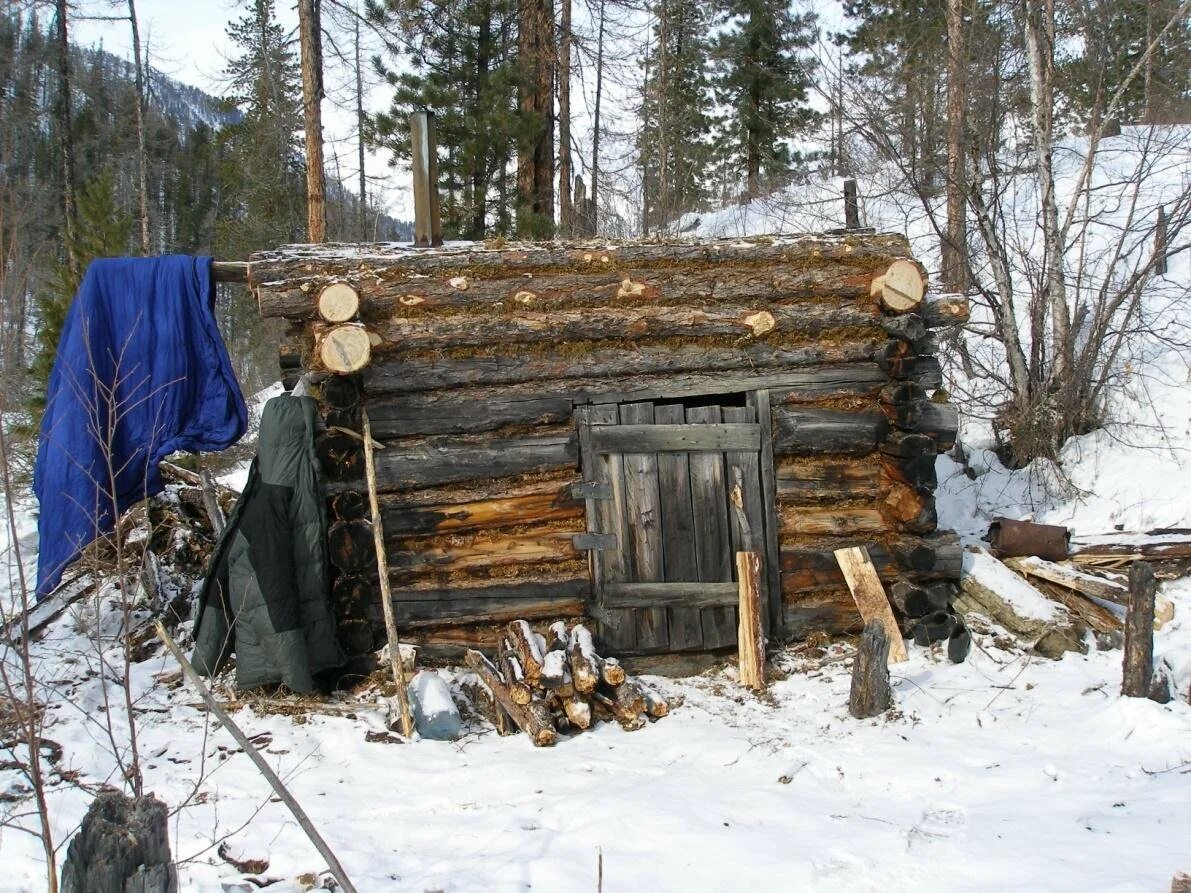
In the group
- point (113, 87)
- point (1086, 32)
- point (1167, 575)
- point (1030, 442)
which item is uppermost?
point (113, 87)

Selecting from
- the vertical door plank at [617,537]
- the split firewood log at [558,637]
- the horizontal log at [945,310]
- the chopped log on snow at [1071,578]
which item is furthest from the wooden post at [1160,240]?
the split firewood log at [558,637]

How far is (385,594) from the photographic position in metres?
5.53

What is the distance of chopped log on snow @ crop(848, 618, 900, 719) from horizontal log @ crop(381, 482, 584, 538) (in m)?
2.17

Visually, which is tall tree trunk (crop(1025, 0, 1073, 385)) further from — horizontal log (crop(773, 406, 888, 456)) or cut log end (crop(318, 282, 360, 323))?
cut log end (crop(318, 282, 360, 323))

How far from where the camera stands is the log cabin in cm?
597

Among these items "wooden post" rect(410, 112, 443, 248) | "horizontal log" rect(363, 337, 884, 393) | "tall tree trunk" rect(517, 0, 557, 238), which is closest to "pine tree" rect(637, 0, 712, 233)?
"tall tree trunk" rect(517, 0, 557, 238)

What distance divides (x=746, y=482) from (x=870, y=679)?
67.3 inches

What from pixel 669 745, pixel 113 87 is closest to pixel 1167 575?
pixel 669 745

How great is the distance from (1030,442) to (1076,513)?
115cm

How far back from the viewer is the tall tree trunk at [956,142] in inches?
418

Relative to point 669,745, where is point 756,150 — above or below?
above

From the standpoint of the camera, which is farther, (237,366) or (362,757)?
(237,366)

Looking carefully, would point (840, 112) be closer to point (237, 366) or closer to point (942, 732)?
point (942, 732)

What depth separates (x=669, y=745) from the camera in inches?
200
